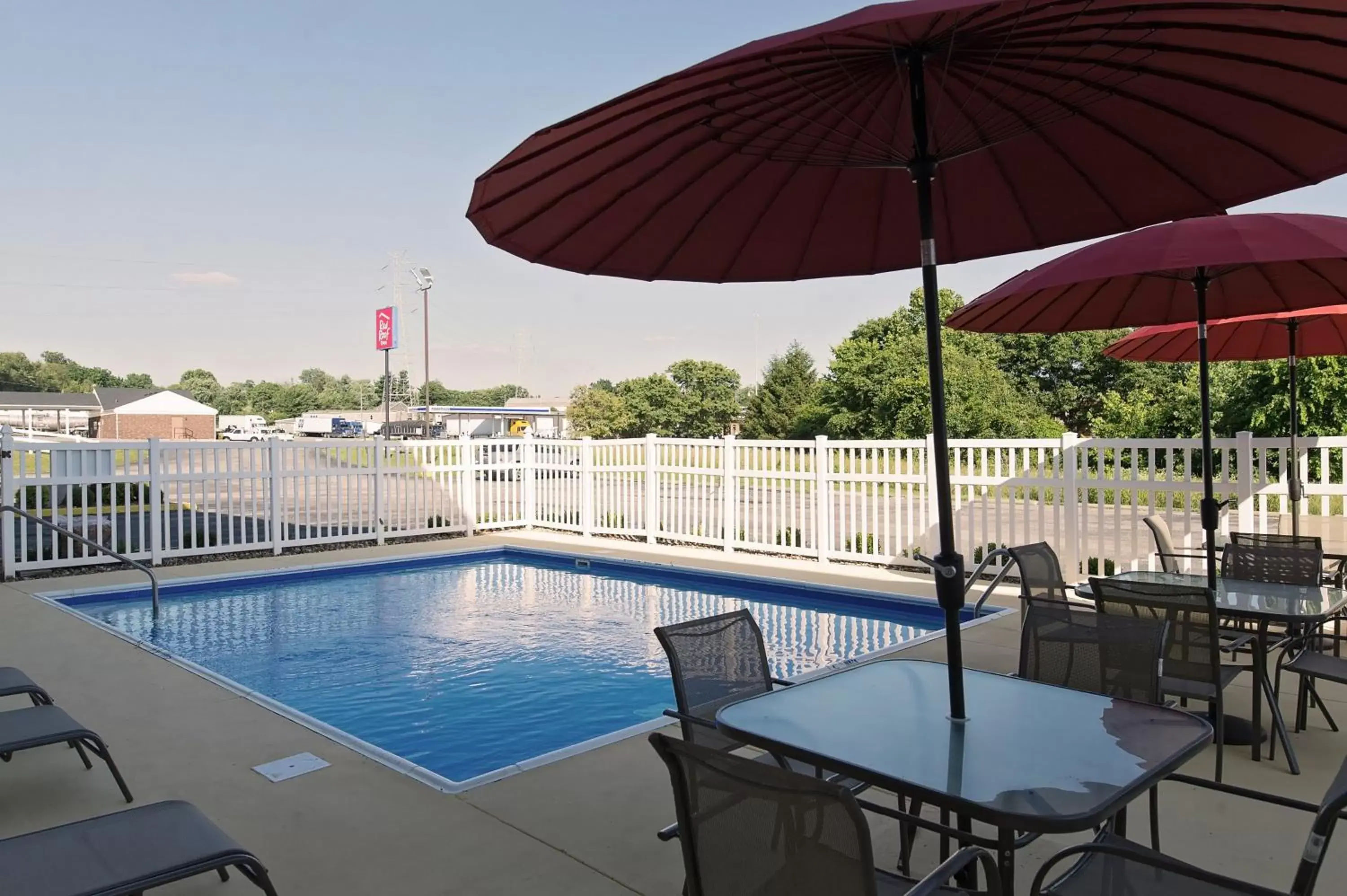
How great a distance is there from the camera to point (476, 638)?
7285 mm

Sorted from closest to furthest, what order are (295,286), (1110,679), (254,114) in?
1. (1110,679)
2. (254,114)
3. (295,286)

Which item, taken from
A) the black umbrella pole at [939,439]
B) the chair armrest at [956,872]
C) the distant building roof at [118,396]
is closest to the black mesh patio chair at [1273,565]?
the black umbrella pole at [939,439]

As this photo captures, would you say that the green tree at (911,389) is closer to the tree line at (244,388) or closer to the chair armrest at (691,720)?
the chair armrest at (691,720)

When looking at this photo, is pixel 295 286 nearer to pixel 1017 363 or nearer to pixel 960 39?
pixel 1017 363

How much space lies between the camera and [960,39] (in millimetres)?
2105

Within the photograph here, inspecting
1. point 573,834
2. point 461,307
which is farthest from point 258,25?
point 461,307

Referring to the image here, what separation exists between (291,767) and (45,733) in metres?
0.96

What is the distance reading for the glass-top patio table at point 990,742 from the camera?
→ 5.95 feet

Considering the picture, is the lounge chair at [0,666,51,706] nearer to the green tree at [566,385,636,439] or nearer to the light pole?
the light pole

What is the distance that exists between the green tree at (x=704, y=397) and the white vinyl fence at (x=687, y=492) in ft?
149

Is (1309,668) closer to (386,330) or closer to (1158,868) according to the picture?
(1158,868)

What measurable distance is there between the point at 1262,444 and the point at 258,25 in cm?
2975

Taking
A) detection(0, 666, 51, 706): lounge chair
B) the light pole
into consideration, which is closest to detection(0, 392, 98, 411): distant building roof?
the light pole

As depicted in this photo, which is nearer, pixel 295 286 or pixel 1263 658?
pixel 1263 658
